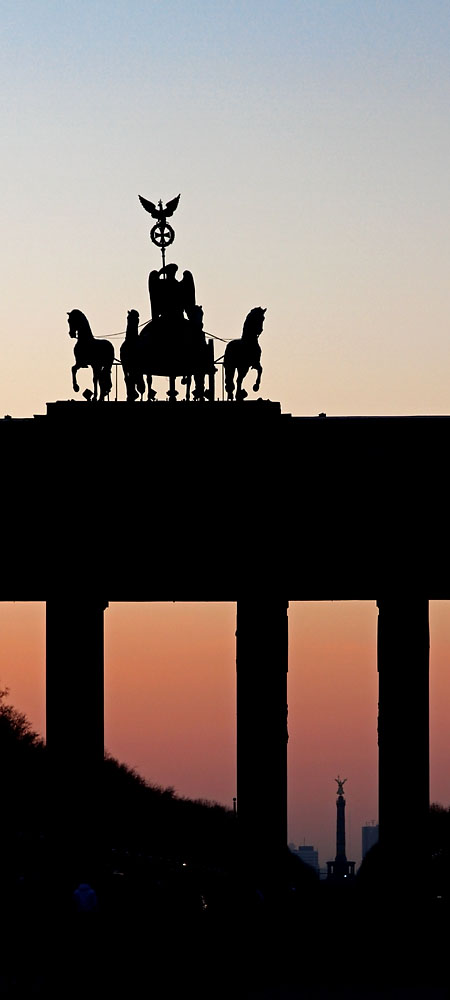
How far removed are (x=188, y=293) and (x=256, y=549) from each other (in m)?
7.88

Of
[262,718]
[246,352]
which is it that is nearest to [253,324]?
[246,352]

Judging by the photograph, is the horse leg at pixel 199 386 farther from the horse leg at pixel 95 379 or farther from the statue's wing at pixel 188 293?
the horse leg at pixel 95 379

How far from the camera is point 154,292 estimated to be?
71750 mm

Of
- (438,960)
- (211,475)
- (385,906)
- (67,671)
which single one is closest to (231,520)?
(211,475)

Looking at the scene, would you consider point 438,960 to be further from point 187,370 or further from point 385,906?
point 187,370

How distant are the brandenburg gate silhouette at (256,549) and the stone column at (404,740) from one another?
38mm

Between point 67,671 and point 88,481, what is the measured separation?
5166mm

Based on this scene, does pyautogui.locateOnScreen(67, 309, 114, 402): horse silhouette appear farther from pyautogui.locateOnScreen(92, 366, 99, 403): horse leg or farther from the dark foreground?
the dark foreground

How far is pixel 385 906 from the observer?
71625 mm

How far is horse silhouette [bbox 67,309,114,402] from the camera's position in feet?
237

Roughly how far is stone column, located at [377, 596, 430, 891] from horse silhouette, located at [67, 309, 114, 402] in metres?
10.1

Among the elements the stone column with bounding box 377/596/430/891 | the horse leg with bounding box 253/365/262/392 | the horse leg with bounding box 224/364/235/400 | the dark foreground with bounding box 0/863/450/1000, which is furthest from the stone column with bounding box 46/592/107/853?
the stone column with bounding box 377/596/430/891

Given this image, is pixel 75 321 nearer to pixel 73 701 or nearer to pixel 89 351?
pixel 89 351

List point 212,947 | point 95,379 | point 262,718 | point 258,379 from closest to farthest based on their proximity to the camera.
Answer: point 212,947 < point 95,379 < point 258,379 < point 262,718
